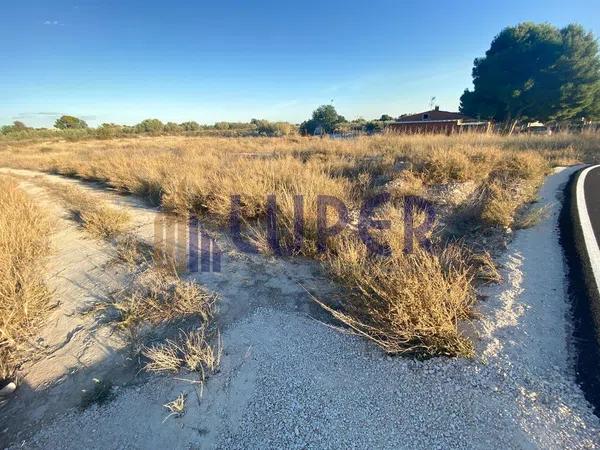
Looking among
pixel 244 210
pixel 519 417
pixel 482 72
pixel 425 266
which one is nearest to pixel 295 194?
pixel 244 210

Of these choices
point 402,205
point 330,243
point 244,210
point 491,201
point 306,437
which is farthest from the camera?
point 244,210

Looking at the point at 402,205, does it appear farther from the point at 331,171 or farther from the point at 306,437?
the point at 306,437

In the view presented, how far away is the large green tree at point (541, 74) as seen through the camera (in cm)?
2455

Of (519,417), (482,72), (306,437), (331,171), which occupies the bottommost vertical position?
(306,437)

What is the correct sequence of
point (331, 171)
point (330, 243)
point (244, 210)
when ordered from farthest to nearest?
point (331, 171) < point (244, 210) < point (330, 243)

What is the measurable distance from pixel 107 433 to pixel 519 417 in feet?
9.70

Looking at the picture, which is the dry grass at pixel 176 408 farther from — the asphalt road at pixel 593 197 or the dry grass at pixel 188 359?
the asphalt road at pixel 593 197

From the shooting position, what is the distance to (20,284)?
3.83 m

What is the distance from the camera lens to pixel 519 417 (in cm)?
178

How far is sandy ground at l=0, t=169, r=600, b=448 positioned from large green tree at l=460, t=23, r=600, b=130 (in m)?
31.0

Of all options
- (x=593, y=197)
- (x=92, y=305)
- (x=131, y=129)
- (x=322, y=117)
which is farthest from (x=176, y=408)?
(x=131, y=129)

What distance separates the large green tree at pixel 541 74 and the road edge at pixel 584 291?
27961 mm

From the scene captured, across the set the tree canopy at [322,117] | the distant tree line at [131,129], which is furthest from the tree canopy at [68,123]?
the tree canopy at [322,117]

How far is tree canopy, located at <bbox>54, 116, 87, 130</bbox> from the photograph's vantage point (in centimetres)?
6800
